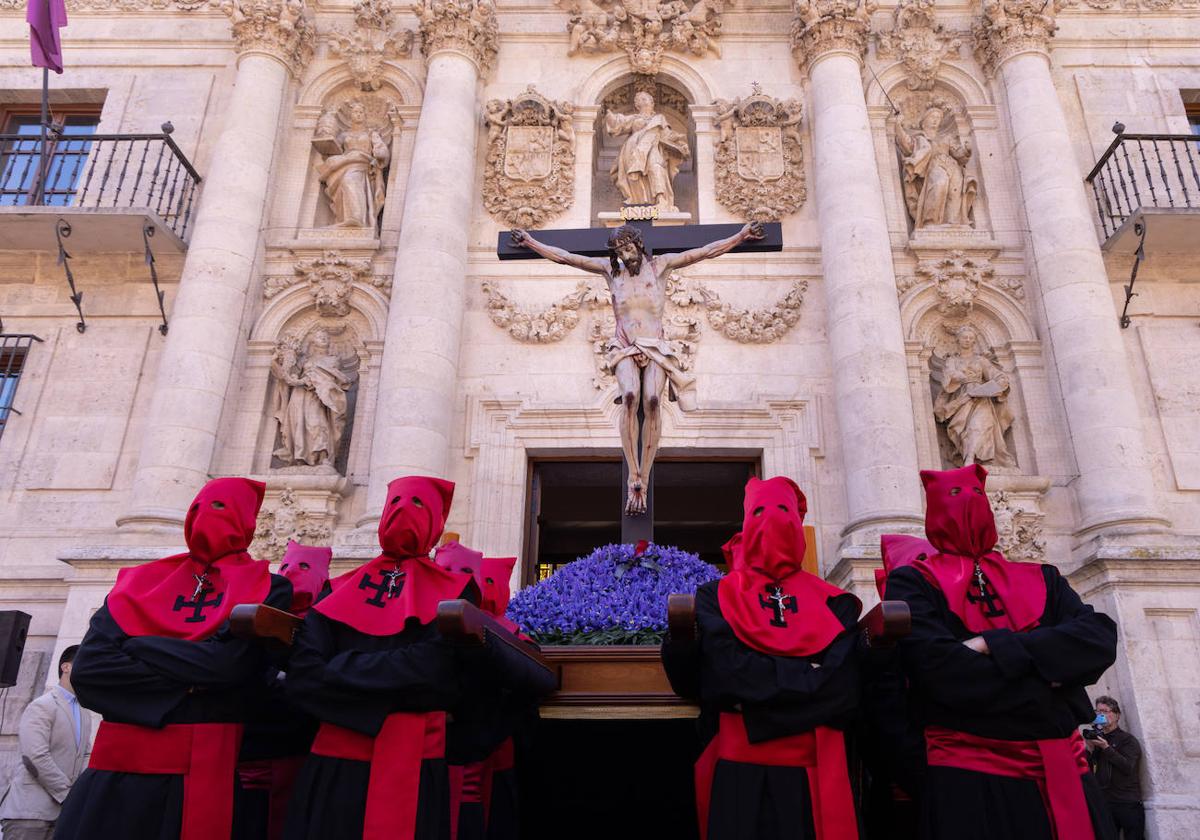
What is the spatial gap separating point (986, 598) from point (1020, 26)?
11411mm

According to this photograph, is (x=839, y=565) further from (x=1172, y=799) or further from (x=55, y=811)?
(x=55, y=811)

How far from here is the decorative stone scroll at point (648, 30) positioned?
12.9 m

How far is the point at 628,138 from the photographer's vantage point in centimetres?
1249

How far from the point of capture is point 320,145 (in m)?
12.6

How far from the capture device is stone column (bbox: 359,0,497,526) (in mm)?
10164

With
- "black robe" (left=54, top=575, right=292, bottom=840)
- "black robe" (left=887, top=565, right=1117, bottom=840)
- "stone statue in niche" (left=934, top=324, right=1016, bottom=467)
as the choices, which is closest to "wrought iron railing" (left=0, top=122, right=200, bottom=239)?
"black robe" (left=54, top=575, right=292, bottom=840)

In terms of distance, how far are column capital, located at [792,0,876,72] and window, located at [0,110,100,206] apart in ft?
33.0

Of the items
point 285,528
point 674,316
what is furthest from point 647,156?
point 285,528

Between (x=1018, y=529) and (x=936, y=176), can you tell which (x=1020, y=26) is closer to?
(x=936, y=176)

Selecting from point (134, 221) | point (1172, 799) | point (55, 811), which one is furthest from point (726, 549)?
point (134, 221)

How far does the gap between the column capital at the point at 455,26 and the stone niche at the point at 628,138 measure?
1910 mm

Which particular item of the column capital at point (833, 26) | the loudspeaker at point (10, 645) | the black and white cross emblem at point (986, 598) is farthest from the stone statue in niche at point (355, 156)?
the black and white cross emblem at point (986, 598)

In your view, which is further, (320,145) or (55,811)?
(320,145)

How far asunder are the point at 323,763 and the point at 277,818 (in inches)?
28.5
